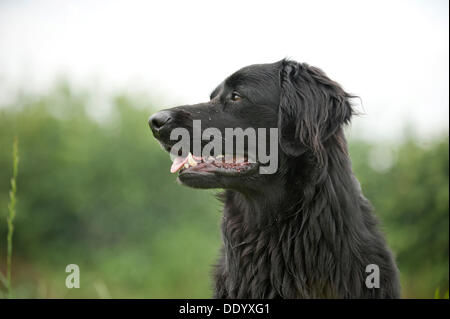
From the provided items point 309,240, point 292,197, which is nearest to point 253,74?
point 292,197

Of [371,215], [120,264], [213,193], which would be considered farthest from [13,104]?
[371,215]

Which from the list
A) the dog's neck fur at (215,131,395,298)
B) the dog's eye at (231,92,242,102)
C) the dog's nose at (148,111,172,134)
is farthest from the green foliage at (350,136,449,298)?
the dog's nose at (148,111,172,134)

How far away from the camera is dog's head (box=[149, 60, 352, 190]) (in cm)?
302

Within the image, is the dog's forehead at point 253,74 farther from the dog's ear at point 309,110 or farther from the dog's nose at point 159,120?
the dog's nose at point 159,120

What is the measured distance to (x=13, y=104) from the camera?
1758cm

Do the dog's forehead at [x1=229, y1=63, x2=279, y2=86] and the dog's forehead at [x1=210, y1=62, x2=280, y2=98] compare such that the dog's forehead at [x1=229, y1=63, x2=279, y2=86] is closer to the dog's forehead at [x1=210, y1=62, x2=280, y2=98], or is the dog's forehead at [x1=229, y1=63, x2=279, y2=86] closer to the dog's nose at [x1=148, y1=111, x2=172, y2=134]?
the dog's forehead at [x1=210, y1=62, x2=280, y2=98]

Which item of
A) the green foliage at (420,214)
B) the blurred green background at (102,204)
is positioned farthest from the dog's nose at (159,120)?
the blurred green background at (102,204)

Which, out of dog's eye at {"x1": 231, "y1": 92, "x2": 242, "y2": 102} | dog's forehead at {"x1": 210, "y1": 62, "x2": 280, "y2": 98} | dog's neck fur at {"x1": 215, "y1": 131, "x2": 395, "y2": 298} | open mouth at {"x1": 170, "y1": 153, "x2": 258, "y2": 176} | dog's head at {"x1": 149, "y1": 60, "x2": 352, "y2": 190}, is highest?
dog's forehead at {"x1": 210, "y1": 62, "x2": 280, "y2": 98}

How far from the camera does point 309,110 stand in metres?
3.03

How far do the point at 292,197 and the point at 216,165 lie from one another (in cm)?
62
